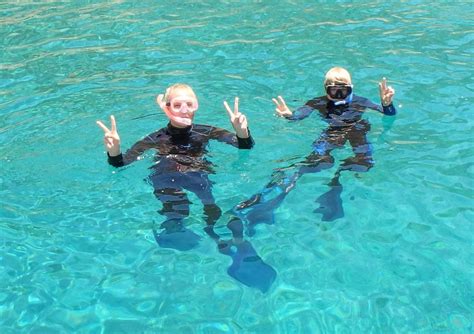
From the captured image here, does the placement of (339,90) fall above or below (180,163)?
above

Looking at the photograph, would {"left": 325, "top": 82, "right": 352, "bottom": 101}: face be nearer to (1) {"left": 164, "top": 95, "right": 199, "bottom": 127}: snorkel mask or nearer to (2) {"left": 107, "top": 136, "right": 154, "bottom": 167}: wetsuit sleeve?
(1) {"left": 164, "top": 95, "right": 199, "bottom": 127}: snorkel mask

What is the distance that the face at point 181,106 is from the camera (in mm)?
5109

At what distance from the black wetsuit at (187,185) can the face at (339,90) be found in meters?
1.44

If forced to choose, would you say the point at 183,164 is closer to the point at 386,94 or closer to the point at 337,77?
the point at 337,77

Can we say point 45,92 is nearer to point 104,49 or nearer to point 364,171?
point 104,49

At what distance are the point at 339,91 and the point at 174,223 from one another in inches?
93.7

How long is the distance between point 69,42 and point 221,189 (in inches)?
231

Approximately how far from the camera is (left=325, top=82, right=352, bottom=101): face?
606cm

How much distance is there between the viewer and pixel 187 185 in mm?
5078

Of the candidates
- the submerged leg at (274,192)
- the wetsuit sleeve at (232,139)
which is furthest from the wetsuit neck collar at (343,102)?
the wetsuit sleeve at (232,139)

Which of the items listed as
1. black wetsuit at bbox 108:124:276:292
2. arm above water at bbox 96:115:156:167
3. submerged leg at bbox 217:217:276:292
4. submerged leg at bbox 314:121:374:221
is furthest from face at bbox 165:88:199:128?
submerged leg at bbox 314:121:374:221

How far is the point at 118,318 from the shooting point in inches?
154

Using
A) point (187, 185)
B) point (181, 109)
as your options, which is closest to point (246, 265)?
point (187, 185)

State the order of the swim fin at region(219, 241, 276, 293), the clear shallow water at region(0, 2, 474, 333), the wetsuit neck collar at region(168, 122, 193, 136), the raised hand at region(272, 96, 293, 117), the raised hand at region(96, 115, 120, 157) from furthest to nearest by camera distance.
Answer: the raised hand at region(272, 96, 293, 117) → the wetsuit neck collar at region(168, 122, 193, 136) → the raised hand at region(96, 115, 120, 157) → the swim fin at region(219, 241, 276, 293) → the clear shallow water at region(0, 2, 474, 333)
